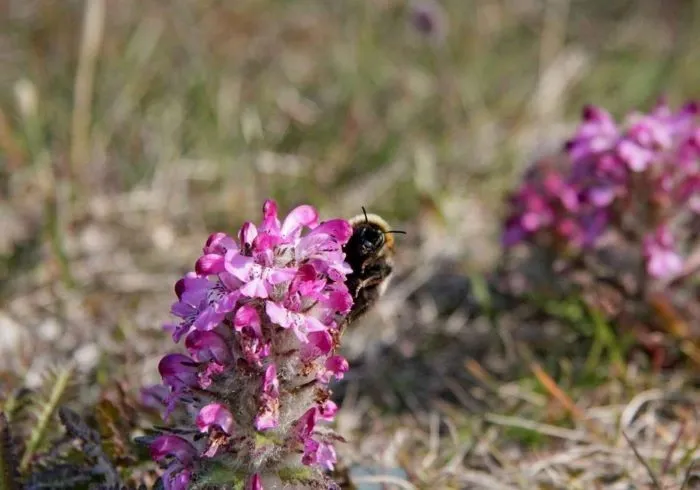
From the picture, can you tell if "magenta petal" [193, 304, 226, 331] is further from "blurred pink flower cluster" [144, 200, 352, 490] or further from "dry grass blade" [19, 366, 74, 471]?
"dry grass blade" [19, 366, 74, 471]

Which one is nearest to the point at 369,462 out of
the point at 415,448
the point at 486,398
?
the point at 415,448

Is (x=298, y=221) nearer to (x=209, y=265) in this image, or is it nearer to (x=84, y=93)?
(x=209, y=265)

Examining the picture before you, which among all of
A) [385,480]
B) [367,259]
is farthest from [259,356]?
[385,480]

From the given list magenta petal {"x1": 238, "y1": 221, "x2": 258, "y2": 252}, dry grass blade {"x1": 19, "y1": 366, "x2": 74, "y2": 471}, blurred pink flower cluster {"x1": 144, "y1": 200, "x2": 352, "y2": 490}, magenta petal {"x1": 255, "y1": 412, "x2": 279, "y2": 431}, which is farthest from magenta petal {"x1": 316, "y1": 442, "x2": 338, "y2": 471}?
dry grass blade {"x1": 19, "y1": 366, "x2": 74, "y2": 471}

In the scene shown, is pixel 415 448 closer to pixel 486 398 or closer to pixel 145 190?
pixel 486 398

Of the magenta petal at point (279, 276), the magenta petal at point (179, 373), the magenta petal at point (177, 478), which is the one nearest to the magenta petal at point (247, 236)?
the magenta petal at point (279, 276)
